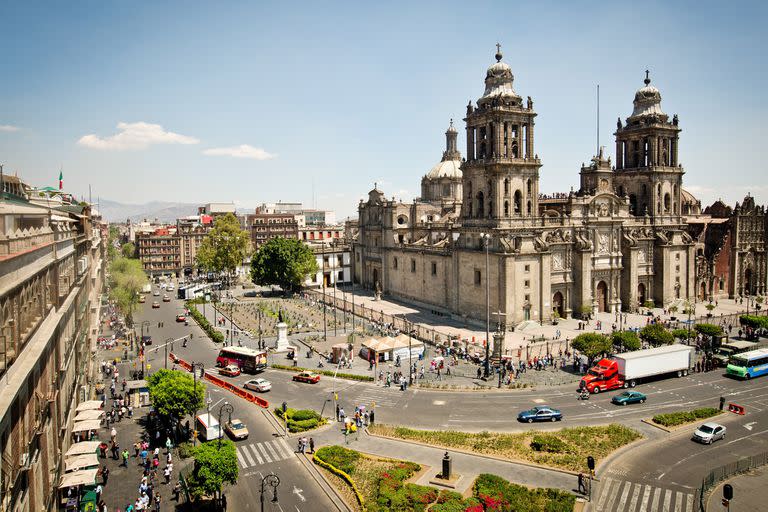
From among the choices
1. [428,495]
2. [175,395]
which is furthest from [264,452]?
[428,495]

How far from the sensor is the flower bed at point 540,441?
1104 inches

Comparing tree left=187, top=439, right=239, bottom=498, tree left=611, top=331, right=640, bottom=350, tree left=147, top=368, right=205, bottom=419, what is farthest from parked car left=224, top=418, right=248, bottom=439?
tree left=611, top=331, right=640, bottom=350

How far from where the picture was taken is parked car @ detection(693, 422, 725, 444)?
29922 mm

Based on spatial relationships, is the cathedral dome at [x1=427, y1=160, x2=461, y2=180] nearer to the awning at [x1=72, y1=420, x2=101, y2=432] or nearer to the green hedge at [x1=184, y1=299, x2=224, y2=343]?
the green hedge at [x1=184, y1=299, x2=224, y2=343]

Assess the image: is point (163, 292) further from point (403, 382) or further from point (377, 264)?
point (403, 382)

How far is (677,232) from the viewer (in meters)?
70.7

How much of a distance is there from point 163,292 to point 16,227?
83.2 m

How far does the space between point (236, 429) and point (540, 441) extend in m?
17.2

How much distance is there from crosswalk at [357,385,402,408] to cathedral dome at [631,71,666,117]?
53.2 metres

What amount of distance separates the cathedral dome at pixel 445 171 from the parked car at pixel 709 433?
202ft

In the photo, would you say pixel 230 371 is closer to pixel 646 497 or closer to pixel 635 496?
pixel 635 496

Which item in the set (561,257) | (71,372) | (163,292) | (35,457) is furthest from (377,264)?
(35,457)

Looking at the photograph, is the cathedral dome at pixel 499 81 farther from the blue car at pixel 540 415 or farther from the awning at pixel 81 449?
the awning at pixel 81 449

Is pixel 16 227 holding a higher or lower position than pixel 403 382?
higher
